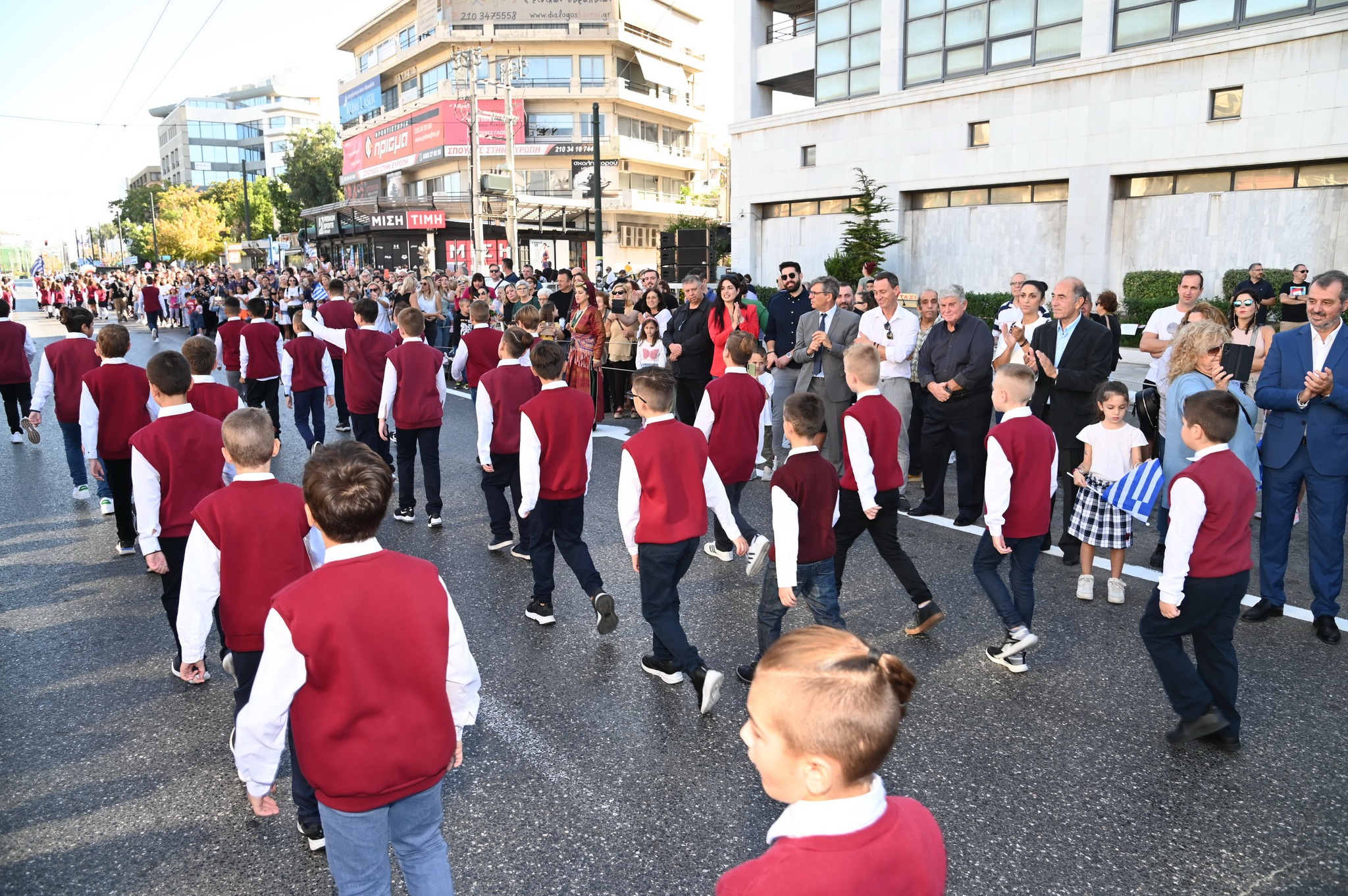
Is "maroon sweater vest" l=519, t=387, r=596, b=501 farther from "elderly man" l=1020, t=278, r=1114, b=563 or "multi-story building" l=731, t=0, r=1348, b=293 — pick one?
"multi-story building" l=731, t=0, r=1348, b=293

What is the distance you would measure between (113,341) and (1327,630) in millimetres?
8076

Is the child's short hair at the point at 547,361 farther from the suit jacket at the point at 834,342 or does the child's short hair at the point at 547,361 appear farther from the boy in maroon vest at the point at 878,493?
the suit jacket at the point at 834,342

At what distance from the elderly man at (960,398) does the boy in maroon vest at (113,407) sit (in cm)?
623

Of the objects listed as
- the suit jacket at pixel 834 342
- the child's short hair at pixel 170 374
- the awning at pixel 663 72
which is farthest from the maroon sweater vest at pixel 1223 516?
the awning at pixel 663 72

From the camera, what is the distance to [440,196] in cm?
6059

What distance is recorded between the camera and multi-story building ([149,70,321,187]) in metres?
139

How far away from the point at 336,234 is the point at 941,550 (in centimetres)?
5149

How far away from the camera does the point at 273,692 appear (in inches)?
90.2

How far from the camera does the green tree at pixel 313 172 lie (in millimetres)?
80000

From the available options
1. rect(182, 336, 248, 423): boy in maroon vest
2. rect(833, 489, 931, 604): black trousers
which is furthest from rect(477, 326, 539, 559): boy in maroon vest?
rect(833, 489, 931, 604): black trousers

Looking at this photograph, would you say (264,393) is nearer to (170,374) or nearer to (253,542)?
(170,374)

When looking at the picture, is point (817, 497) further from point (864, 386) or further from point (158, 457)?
point (158, 457)

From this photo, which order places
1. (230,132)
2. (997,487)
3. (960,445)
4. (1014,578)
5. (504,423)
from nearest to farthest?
(997,487), (1014,578), (504,423), (960,445), (230,132)

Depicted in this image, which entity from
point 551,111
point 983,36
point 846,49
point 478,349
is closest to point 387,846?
point 478,349
